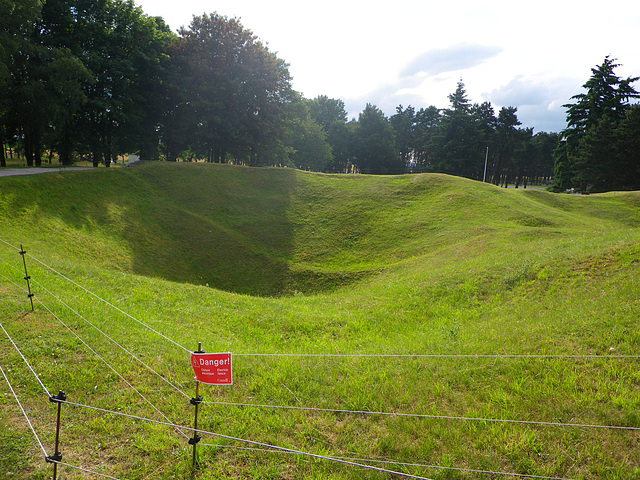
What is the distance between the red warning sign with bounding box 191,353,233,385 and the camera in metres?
3.79

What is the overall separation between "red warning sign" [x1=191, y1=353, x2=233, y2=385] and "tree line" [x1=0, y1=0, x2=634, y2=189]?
31486mm

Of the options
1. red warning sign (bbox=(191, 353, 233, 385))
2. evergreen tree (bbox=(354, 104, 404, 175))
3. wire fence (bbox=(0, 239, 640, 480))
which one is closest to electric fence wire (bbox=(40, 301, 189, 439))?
wire fence (bbox=(0, 239, 640, 480))

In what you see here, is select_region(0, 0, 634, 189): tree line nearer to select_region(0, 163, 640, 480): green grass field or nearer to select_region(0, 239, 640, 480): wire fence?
select_region(0, 163, 640, 480): green grass field

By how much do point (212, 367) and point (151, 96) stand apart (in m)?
45.8

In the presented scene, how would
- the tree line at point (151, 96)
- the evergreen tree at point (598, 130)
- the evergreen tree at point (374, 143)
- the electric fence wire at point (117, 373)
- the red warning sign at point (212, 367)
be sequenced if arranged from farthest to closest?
the evergreen tree at point (374, 143)
the evergreen tree at point (598, 130)
the tree line at point (151, 96)
the electric fence wire at point (117, 373)
the red warning sign at point (212, 367)

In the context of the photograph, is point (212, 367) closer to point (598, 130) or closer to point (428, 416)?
point (428, 416)

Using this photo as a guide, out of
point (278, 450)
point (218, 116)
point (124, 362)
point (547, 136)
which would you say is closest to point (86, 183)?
point (218, 116)

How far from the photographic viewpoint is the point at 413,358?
649 cm

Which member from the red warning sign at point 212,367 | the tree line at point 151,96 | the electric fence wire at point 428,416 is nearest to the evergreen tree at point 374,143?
the tree line at point 151,96

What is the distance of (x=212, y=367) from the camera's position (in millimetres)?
3877

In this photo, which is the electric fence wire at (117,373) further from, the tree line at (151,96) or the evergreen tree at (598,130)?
the evergreen tree at (598,130)

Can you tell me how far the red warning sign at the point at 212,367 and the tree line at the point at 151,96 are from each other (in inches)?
1240

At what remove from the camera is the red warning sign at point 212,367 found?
3795mm

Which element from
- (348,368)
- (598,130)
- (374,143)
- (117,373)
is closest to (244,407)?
(348,368)
